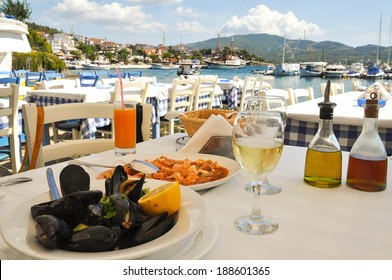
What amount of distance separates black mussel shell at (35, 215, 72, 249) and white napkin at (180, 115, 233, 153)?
22.9 inches

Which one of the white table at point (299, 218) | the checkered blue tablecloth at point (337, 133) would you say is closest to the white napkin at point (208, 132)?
the white table at point (299, 218)

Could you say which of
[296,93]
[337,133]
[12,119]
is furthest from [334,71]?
[12,119]

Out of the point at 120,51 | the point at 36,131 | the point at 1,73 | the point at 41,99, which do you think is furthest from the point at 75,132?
the point at 120,51

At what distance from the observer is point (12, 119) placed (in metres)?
2.39

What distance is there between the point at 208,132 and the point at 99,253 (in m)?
0.62

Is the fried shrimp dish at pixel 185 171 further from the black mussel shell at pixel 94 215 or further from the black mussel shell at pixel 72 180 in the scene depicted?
the black mussel shell at pixel 94 215

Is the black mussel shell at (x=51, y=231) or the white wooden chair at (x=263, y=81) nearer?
the black mussel shell at (x=51, y=231)

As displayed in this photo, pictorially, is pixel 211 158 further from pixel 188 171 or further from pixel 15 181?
pixel 15 181

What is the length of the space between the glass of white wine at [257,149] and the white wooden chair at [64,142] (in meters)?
0.89

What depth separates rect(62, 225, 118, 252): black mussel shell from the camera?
0.43 meters

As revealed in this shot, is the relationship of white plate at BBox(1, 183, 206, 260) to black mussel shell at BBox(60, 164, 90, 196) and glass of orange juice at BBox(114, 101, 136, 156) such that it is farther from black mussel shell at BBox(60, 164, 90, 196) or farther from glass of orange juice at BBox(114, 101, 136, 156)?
glass of orange juice at BBox(114, 101, 136, 156)

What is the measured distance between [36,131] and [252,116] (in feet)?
3.12

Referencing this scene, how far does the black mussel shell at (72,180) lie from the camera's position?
625 millimetres

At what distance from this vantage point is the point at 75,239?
0.44 metres
